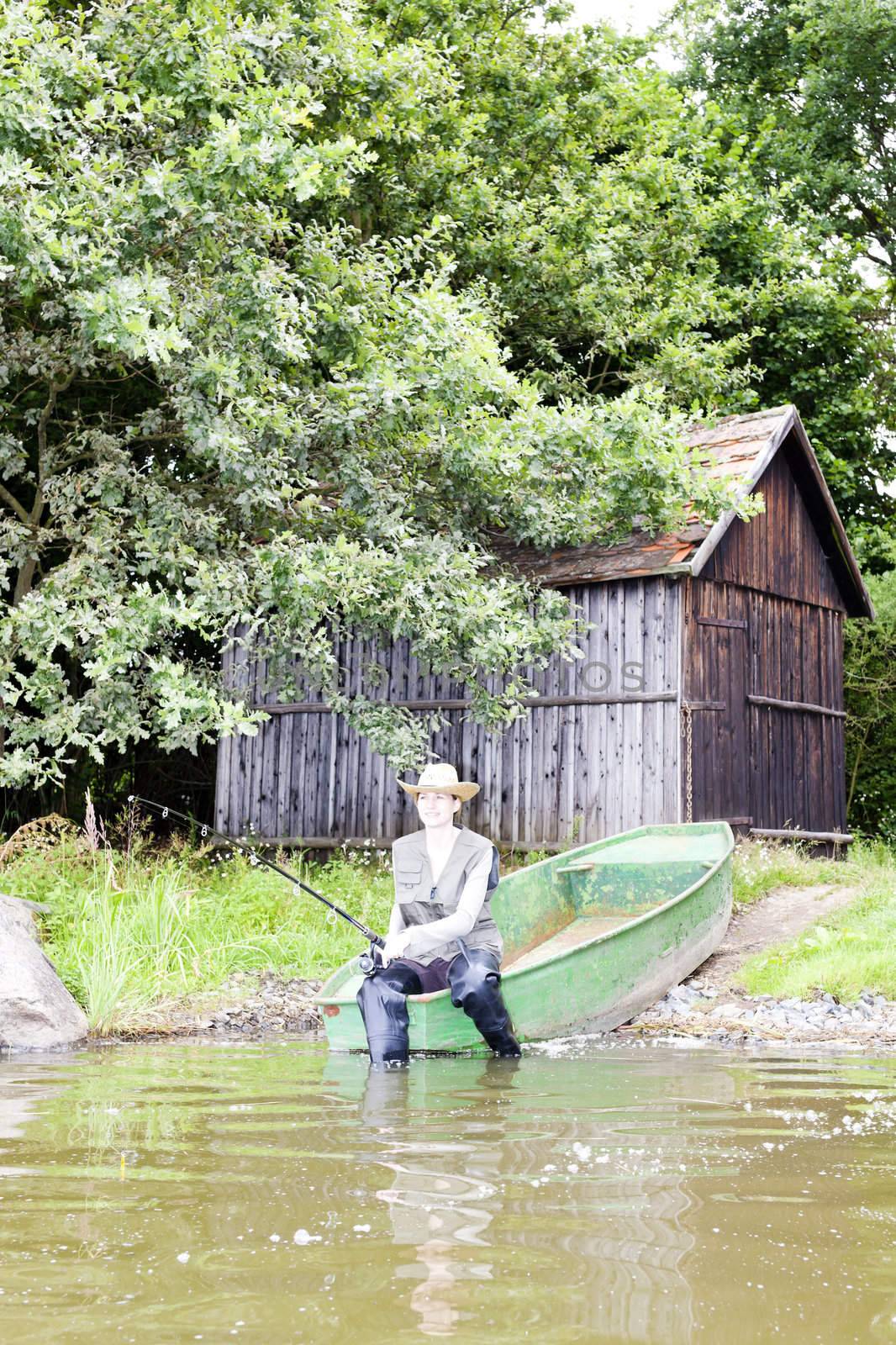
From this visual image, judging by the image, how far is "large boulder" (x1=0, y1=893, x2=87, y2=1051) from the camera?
864 centimetres

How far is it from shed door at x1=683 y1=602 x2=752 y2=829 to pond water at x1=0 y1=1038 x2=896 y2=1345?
7439 mm

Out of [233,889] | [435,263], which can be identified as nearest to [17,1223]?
[233,889]

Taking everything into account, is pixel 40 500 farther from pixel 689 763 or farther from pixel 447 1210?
pixel 447 1210

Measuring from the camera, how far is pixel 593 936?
406 inches

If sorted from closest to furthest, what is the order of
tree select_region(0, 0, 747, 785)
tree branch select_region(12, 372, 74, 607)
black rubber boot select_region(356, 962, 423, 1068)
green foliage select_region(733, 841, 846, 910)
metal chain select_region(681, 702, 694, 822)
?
1. black rubber boot select_region(356, 962, 423, 1068)
2. tree select_region(0, 0, 747, 785)
3. tree branch select_region(12, 372, 74, 607)
4. green foliage select_region(733, 841, 846, 910)
5. metal chain select_region(681, 702, 694, 822)

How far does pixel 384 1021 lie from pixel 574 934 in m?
3.91

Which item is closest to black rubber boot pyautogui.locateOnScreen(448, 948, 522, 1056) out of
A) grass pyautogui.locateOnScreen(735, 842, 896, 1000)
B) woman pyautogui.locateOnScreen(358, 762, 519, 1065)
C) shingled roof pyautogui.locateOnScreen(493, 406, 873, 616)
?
woman pyautogui.locateOnScreen(358, 762, 519, 1065)

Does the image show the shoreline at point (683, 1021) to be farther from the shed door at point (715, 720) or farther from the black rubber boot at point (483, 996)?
the shed door at point (715, 720)

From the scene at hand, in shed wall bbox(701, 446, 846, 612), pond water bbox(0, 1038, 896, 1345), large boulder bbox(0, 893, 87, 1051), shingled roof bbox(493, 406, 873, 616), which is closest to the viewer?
pond water bbox(0, 1038, 896, 1345)

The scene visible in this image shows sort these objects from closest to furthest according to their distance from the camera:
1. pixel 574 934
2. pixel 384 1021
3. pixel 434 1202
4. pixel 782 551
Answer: pixel 434 1202
pixel 384 1021
pixel 574 934
pixel 782 551

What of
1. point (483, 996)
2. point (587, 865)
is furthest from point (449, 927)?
point (587, 865)

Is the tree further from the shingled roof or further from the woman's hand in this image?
the woman's hand

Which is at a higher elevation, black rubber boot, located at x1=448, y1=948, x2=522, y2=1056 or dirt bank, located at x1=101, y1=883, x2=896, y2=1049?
black rubber boot, located at x1=448, y1=948, x2=522, y2=1056

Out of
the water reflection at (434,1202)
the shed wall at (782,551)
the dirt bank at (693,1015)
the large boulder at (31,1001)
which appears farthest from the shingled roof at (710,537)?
the water reflection at (434,1202)
